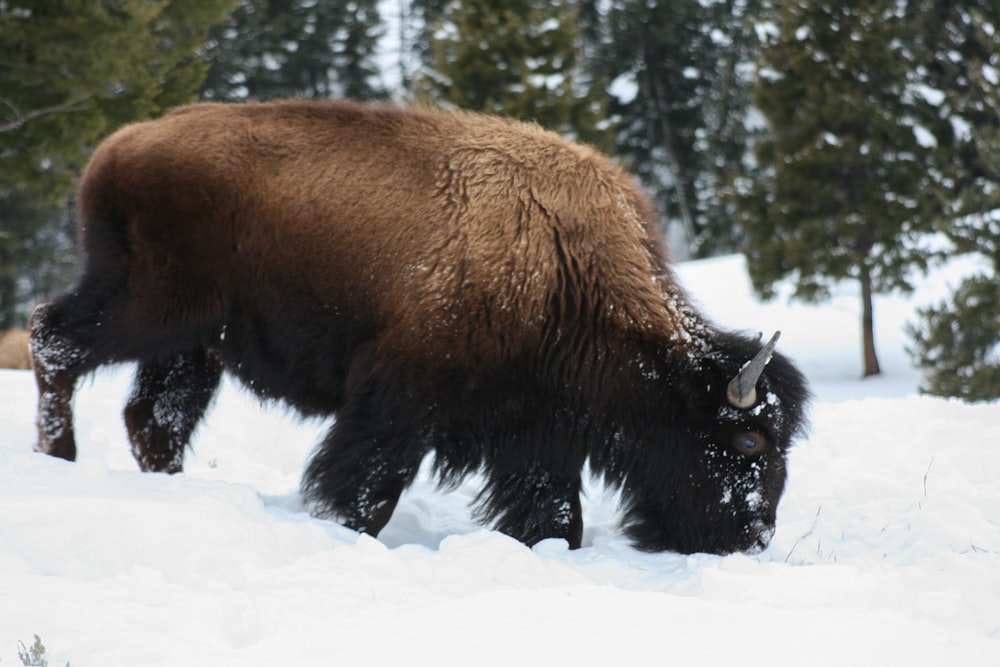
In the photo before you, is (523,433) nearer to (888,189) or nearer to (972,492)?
(972,492)

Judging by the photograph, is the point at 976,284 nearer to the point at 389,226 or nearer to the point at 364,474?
the point at 389,226

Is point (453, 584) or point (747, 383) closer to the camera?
point (453, 584)

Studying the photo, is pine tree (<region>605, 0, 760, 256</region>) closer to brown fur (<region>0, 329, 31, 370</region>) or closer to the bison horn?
brown fur (<region>0, 329, 31, 370</region>)

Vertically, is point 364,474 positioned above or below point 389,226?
below

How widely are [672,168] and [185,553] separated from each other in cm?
2831

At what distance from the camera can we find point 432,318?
438 centimetres

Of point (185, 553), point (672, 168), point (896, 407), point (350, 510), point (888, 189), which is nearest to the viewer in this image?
point (185, 553)

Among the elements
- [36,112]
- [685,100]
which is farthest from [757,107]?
[685,100]

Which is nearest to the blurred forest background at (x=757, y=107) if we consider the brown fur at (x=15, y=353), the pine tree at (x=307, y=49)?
the pine tree at (x=307, y=49)

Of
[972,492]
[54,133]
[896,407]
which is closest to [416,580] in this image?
[972,492]

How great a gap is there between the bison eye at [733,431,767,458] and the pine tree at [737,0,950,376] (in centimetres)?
1350

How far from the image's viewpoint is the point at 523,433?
4488 mm

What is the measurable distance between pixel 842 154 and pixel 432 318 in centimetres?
1456

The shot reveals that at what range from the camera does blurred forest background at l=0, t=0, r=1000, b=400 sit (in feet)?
37.6
